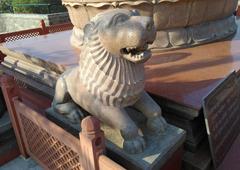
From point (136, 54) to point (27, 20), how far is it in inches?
460

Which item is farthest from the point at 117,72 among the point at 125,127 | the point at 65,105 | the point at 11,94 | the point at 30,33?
the point at 30,33

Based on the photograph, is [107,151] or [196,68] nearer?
[107,151]

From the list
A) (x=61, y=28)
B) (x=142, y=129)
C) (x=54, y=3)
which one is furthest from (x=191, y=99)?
(x=54, y=3)

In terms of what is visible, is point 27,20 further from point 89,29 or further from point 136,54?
point 136,54

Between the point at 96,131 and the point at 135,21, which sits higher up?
the point at 135,21

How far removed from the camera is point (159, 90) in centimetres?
263

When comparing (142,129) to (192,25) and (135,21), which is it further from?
(192,25)

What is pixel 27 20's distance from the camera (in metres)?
12.3

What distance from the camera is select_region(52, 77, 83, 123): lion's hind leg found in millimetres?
2322

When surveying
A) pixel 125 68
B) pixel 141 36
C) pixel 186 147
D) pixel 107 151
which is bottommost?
pixel 186 147

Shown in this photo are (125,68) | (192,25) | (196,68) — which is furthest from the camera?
(192,25)

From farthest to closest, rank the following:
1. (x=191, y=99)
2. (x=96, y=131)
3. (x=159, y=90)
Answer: (x=159, y=90) → (x=191, y=99) → (x=96, y=131)

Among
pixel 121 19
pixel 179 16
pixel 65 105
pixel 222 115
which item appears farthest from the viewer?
pixel 179 16

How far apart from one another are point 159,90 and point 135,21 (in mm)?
1044
